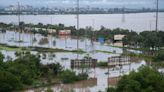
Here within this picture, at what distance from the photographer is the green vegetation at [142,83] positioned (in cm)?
662

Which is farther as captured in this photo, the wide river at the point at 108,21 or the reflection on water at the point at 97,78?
the wide river at the point at 108,21

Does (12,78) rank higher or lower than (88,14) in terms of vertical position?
higher

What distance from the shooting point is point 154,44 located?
52.4 ft

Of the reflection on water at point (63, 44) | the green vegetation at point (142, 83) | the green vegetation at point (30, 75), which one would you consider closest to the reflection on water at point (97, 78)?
the green vegetation at point (30, 75)

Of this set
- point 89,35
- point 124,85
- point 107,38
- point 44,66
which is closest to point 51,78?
point 44,66

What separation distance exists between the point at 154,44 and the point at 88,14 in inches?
2321

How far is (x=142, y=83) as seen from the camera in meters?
6.81

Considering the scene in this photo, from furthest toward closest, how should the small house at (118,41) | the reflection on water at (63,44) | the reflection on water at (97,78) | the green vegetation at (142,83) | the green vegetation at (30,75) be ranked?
the small house at (118,41)
the reflection on water at (63,44)
the reflection on water at (97,78)
the green vegetation at (30,75)
the green vegetation at (142,83)

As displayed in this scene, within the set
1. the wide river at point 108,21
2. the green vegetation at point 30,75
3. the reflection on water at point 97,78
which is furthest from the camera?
the wide river at point 108,21

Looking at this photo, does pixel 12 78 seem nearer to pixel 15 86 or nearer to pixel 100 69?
pixel 15 86

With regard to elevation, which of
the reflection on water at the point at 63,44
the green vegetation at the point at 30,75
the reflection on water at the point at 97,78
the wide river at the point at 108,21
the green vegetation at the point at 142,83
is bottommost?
the wide river at the point at 108,21

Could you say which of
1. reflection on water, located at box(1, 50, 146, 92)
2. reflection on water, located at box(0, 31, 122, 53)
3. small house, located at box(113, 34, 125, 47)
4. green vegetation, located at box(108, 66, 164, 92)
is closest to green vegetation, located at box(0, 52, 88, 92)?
reflection on water, located at box(1, 50, 146, 92)

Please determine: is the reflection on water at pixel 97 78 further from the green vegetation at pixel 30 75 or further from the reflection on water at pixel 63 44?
the reflection on water at pixel 63 44

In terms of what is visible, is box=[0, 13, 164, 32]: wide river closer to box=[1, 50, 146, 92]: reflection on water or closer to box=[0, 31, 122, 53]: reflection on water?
box=[0, 31, 122, 53]: reflection on water
